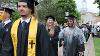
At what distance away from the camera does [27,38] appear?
22.5 ft

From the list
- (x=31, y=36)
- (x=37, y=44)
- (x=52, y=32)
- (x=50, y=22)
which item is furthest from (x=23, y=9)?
(x=50, y=22)

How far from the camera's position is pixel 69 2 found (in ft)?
253

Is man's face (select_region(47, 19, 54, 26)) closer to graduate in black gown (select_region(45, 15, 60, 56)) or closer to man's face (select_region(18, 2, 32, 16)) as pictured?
graduate in black gown (select_region(45, 15, 60, 56))

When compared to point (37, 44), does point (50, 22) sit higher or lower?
higher

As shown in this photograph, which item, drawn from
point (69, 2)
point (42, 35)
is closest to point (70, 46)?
point (42, 35)

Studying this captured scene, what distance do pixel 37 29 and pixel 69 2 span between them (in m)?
70.4

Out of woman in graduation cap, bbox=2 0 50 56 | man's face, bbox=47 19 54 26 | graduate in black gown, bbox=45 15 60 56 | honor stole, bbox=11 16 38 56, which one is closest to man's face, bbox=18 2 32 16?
woman in graduation cap, bbox=2 0 50 56

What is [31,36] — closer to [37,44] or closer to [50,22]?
[37,44]

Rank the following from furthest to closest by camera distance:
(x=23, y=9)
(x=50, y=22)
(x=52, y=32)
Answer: (x=50, y=22) < (x=52, y=32) < (x=23, y=9)

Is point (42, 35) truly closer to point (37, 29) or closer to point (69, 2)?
point (37, 29)

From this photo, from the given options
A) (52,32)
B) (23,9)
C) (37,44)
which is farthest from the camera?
(52,32)

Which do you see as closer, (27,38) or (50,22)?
(27,38)

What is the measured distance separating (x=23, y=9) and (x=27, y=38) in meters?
0.46

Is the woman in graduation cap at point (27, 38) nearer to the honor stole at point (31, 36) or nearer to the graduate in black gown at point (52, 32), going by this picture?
the honor stole at point (31, 36)
